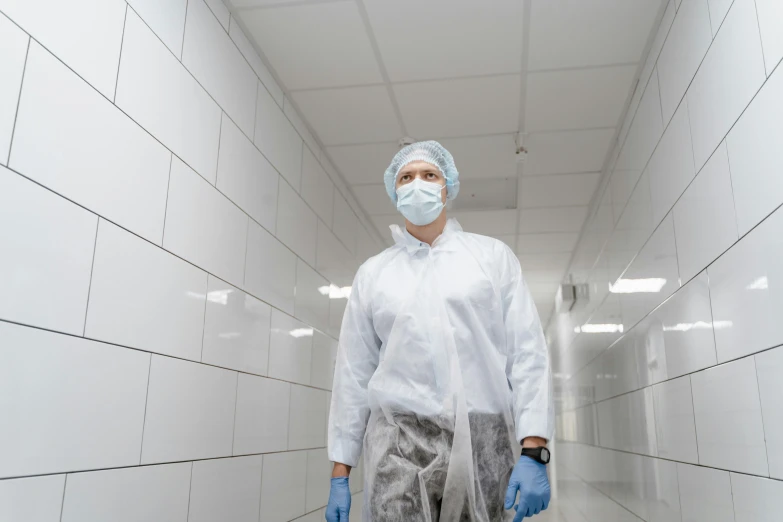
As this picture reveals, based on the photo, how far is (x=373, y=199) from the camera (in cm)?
432

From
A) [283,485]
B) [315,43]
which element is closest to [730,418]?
[283,485]

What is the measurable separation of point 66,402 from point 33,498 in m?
0.20

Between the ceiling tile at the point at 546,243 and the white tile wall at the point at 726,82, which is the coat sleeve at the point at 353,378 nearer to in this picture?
the white tile wall at the point at 726,82

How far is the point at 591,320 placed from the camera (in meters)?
4.58

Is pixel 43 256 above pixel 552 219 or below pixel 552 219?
below

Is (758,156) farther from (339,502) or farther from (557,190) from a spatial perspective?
(557,190)

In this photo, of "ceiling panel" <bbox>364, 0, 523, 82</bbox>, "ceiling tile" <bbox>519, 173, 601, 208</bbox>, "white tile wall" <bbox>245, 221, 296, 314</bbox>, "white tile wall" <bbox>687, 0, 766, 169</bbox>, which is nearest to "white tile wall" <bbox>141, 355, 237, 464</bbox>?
"white tile wall" <bbox>245, 221, 296, 314</bbox>

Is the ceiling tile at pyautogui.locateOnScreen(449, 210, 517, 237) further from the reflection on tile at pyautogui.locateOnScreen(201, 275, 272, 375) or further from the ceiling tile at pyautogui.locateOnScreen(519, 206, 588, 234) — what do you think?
the reflection on tile at pyautogui.locateOnScreen(201, 275, 272, 375)

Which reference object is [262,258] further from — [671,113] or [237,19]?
[671,113]

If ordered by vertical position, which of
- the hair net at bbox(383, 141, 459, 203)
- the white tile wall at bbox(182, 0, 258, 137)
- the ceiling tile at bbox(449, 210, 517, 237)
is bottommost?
the hair net at bbox(383, 141, 459, 203)

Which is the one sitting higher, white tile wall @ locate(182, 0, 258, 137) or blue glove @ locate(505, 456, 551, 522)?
white tile wall @ locate(182, 0, 258, 137)

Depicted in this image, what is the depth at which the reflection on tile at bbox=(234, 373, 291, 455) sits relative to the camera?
7.51 ft

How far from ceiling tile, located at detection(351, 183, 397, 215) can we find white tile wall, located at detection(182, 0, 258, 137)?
1.58 metres

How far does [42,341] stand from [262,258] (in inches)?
51.1
